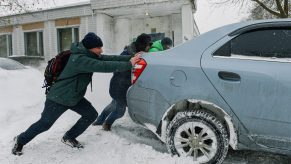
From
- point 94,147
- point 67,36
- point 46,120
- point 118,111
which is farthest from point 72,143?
point 67,36

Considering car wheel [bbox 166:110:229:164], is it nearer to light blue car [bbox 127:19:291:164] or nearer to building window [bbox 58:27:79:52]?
light blue car [bbox 127:19:291:164]

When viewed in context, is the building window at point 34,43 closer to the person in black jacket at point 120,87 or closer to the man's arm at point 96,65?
the person in black jacket at point 120,87

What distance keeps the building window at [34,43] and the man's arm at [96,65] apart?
53.7 ft

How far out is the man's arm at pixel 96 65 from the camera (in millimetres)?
3959

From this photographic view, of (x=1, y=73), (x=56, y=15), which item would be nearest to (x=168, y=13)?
(x=56, y=15)

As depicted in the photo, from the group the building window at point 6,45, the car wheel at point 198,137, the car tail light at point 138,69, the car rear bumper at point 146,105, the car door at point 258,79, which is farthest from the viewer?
the building window at point 6,45

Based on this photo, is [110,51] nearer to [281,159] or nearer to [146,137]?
[146,137]

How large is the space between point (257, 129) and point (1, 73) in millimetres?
7596

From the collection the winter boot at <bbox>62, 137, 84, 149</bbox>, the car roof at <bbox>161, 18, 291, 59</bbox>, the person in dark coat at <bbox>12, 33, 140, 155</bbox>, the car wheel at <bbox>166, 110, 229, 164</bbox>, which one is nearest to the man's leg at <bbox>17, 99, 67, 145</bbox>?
the person in dark coat at <bbox>12, 33, 140, 155</bbox>

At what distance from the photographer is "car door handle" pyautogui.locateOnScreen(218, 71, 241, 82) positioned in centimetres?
342

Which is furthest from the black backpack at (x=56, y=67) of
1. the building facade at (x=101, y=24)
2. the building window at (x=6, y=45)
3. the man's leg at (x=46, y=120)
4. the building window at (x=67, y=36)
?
the building window at (x=6, y=45)

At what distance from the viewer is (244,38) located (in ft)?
11.6

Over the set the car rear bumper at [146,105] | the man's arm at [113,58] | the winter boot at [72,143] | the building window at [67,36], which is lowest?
the winter boot at [72,143]

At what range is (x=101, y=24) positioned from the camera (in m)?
16.8
